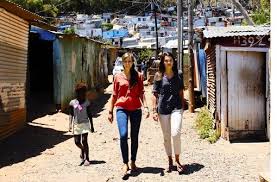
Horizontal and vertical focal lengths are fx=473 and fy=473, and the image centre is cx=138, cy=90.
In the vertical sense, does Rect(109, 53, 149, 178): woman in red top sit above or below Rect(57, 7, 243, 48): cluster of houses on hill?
below

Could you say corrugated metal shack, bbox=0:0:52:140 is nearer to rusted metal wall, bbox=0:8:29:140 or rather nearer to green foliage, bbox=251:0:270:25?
rusted metal wall, bbox=0:8:29:140

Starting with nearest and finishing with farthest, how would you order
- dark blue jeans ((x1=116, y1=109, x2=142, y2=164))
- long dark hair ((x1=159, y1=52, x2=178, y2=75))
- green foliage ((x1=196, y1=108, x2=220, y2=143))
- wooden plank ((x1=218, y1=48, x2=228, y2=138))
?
dark blue jeans ((x1=116, y1=109, x2=142, y2=164)) → long dark hair ((x1=159, y1=52, x2=178, y2=75)) → wooden plank ((x1=218, y1=48, x2=228, y2=138)) → green foliage ((x1=196, y1=108, x2=220, y2=143))

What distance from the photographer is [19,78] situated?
39.8ft

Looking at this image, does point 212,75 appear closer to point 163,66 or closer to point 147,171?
point 163,66

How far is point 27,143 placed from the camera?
419 inches

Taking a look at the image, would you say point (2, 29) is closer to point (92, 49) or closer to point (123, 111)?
point (123, 111)

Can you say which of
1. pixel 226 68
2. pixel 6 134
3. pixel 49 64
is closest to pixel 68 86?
pixel 49 64

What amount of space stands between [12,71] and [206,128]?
486 centimetres

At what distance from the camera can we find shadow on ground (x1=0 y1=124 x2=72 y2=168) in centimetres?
938

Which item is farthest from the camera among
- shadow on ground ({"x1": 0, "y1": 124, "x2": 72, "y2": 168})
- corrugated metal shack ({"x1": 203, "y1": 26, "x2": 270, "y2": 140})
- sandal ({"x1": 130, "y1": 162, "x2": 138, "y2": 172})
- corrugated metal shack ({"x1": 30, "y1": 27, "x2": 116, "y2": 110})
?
corrugated metal shack ({"x1": 30, "y1": 27, "x2": 116, "y2": 110})

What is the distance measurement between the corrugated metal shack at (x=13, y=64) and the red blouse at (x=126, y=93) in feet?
13.0

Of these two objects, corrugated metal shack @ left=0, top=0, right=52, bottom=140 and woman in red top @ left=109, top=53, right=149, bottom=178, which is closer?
woman in red top @ left=109, top=53, right=149, bottom=178

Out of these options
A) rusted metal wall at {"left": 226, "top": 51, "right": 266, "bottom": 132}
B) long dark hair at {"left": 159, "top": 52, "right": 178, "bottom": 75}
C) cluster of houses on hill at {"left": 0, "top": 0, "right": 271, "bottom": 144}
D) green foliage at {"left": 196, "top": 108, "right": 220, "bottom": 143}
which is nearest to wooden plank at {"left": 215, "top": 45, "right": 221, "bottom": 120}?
cluster of houses on hill at {"left": 0, "top": 0, "right": 271, "bottom": 144}

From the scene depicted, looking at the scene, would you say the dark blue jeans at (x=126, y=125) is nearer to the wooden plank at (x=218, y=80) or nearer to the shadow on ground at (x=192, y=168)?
the shadow on ground at (x=192, y=168)
